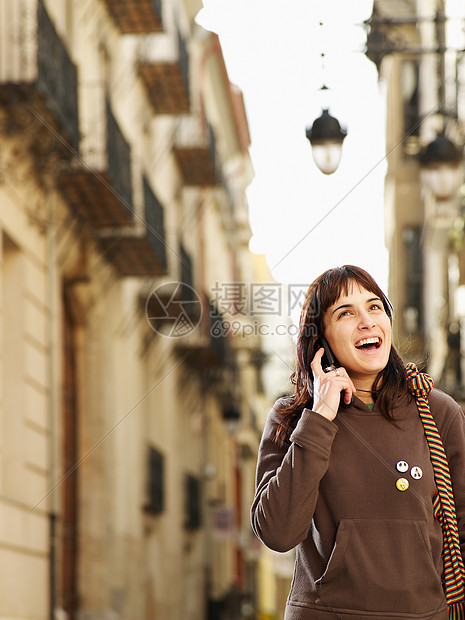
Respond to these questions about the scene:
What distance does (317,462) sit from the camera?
2.91m

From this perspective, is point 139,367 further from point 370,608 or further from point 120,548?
point 370,608

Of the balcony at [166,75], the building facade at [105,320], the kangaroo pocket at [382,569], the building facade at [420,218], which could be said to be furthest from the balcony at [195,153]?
the kangaroo pocket at [382,569]

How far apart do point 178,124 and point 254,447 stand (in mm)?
23768

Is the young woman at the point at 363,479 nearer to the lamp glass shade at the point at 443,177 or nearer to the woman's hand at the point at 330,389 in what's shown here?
the woman's hand at the point at 330,389

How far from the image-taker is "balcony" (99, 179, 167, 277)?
14445mm

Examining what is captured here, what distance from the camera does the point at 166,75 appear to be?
18.1 meters

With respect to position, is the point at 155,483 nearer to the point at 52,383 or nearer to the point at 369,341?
the point at 52,383

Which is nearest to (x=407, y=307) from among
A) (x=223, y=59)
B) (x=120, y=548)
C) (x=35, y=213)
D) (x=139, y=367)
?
(x=223, y=59)

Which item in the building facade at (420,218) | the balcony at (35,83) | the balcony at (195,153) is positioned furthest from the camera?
the balcony at (195,153)

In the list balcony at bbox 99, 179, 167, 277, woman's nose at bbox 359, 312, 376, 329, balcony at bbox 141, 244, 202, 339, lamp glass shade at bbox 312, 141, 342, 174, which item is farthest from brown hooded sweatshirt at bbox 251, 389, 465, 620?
balcony at bbox 141, 244, 202, 339

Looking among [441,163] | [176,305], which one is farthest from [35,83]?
[176,305]

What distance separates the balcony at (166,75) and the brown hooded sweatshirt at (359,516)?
15.3 meters

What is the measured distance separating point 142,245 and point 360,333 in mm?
11650

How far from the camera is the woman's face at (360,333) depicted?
10.1ft
